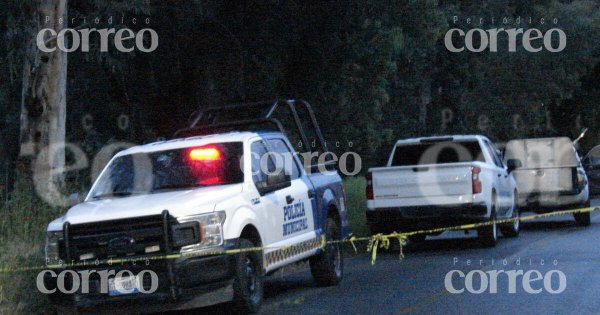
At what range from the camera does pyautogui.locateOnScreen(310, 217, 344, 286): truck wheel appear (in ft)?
45.8

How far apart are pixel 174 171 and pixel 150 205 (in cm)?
143

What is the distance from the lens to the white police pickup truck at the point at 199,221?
→ 35.0 feet

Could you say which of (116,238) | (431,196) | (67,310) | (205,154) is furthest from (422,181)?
(67,310)

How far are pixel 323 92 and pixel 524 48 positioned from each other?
23.4 metres

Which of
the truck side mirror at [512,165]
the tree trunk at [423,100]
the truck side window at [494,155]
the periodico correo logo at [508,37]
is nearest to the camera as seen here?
the truck side window at [494,155]

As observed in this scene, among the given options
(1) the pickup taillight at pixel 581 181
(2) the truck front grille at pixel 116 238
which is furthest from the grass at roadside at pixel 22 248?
(1) the pickup taillight at pixel 581 181

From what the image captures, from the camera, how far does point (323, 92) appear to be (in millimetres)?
27344

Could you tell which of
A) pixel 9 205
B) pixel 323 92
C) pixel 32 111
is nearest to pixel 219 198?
pixel 9 205

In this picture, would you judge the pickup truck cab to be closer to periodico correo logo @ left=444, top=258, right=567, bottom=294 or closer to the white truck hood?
periodico correo logo @ left=444, top=258, right=567, bottom=294

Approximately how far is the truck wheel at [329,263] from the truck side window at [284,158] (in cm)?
102

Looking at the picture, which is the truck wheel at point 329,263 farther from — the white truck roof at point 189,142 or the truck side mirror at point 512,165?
the truck side mirror at point 512,165

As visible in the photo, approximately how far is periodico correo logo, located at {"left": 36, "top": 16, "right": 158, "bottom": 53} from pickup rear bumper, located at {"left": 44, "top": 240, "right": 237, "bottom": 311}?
623 centimetres

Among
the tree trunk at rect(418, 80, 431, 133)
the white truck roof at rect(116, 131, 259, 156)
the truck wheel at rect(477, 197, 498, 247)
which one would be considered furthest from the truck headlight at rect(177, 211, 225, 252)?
the tree trunk at rect(418, 80, 431, 133)

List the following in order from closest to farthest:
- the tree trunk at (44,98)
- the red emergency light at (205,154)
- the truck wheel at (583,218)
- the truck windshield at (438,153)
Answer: the red emergency light at (205,154), the tree trunk at (44,98), the truck windshield at (438,153), the truck wheel at (583,218)
